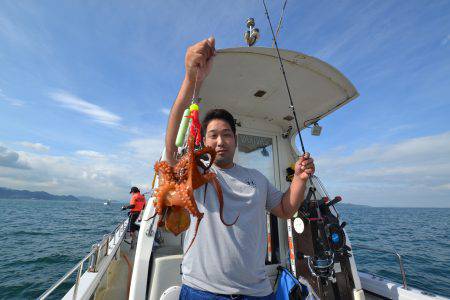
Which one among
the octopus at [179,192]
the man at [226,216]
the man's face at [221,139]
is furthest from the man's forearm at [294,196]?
the octopus at [179,192]

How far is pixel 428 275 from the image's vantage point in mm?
12352

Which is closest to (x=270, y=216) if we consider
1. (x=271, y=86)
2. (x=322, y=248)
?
(x=322, y=248)

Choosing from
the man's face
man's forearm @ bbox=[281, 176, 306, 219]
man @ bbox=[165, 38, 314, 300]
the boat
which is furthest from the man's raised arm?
the boat

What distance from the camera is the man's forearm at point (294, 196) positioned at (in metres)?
Answer: 2.27

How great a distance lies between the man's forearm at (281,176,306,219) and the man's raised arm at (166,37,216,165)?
1.19 m

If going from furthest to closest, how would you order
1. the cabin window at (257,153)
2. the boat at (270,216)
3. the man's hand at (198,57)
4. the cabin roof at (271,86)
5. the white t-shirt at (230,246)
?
the cabin window at (257,153)
the cabin roof at (271,86)
the boat at (270,216)
the man's hand at (198,57)
the white t-shirt at (230,246)

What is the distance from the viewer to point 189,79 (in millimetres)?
2090

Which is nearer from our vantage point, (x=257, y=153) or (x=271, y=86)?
(x=271, y=86)

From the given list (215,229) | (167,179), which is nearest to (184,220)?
(167,179)

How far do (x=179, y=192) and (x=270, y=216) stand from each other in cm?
455

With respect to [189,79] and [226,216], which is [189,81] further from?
[226,216]

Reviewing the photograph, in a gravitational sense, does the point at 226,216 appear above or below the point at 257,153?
below

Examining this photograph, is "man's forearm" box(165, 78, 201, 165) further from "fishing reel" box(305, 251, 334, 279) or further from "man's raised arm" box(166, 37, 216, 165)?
→ "fishing reel" box(305, 251, 334, 279)

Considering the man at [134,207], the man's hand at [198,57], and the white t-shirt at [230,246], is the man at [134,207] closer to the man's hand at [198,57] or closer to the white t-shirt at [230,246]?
the white t-shirt at [230,246]
